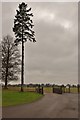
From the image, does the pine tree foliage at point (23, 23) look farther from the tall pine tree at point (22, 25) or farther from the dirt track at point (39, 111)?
the dirt track at point (39, 111)

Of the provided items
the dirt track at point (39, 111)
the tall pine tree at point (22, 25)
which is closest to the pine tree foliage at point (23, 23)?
the tall pine tree at point (22, 25)

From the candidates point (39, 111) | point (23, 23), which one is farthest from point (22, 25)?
point (39, 111)

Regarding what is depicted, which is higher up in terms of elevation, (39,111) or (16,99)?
(16,99)

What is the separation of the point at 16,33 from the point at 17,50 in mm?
13726

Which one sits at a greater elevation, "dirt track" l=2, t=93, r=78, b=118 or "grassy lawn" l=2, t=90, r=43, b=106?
"grassy lawn" l=2, t=90, r=43, b=106

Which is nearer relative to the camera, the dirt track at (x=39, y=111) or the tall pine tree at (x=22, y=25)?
the dirt track at (x=39, y=111)

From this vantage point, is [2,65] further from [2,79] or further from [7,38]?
[7,38]

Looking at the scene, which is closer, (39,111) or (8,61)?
(39,111)

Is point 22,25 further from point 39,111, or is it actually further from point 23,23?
point 39,111

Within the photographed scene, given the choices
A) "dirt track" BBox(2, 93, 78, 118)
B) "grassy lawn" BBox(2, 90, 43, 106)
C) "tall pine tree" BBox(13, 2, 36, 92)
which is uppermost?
"tall pine tree" BBox(13, 2, 36, 92)

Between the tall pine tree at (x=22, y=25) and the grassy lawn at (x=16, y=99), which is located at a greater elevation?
the tall pine tree at (x=22, y=25)

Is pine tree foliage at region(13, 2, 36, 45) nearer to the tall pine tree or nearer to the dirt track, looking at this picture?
the tall pine tree

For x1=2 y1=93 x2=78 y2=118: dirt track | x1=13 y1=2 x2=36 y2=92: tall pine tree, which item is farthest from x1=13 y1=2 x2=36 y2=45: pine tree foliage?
x1=2 y1=93 x2=78 y2=118: dirt track

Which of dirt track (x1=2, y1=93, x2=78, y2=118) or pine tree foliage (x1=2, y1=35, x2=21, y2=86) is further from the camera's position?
pine tree foliage (x1=2, y1=35, x2=21, y2=86)
